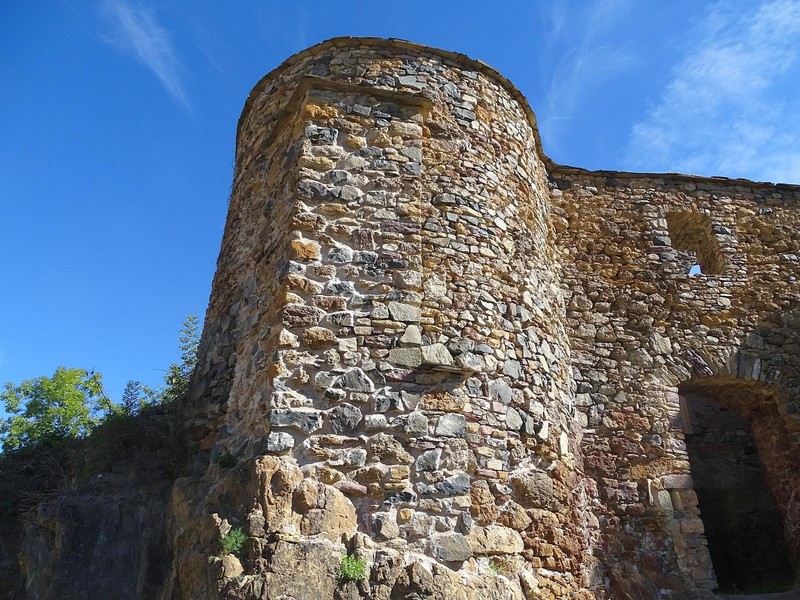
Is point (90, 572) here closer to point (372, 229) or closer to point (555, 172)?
point (372, 229)

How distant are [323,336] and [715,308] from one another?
5.69 metres

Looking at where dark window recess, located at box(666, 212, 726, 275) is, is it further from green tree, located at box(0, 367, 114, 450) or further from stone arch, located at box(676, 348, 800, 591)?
green tree, located at box(0, 367, 114, 450)

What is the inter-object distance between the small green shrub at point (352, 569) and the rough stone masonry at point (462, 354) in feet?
0.22

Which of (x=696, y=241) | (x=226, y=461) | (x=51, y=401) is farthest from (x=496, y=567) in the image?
(x=51, y=401)

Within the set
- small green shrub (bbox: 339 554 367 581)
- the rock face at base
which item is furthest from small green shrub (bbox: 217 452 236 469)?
small green shrub (bbox: 339 554 367 581)

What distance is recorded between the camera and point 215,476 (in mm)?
5496

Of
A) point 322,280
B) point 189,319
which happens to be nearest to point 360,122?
point 322,280

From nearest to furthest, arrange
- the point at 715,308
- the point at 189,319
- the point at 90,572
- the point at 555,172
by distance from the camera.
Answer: the point at 90,572 → the point at 715,308 → the point at 555,172 → the point at 189,319

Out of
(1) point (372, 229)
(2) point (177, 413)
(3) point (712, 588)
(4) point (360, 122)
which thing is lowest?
(3) point (712, 588)

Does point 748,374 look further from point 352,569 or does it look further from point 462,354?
point 352,569

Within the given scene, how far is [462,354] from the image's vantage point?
5.71 meters

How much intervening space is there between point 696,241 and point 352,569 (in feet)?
24.0

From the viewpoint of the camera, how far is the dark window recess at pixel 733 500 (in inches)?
369

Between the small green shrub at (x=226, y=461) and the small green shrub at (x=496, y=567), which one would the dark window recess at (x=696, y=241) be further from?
the small green shrub at (x=226, y=461)
